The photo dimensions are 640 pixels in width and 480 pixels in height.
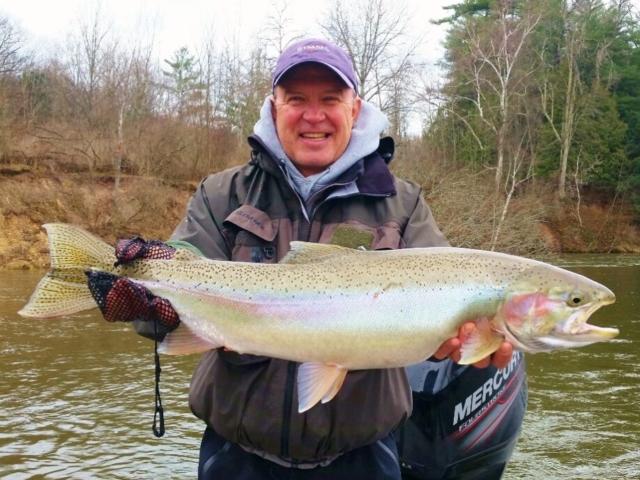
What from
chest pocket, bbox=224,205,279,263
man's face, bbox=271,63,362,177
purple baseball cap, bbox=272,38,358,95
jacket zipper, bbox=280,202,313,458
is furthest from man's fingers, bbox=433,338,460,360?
purple baseball cap, bbox=272,38,358,95

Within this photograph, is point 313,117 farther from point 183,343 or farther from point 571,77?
point 571,77

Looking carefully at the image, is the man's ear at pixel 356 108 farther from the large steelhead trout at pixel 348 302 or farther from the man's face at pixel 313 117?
the large steelhead trout at pixel 348 302

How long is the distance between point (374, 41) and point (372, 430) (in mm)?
29377

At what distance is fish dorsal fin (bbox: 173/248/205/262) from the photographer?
2676mm

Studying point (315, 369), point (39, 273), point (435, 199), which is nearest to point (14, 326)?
point (39, 273)

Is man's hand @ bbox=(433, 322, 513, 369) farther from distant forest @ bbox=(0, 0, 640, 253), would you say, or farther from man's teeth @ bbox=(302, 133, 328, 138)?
distant forest @ bbox=(0, 0, 640, 253)

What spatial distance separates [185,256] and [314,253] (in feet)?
1.79

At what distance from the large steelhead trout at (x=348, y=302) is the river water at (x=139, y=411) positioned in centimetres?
314

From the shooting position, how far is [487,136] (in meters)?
34.4

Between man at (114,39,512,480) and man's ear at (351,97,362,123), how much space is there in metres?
0.01

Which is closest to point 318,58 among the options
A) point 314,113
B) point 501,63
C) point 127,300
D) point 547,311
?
point 314,113

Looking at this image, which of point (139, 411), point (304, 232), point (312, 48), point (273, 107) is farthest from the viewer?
point (139, 411)

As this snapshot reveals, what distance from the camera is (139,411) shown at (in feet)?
22.5

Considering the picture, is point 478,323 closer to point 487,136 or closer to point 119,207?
point 119,207
